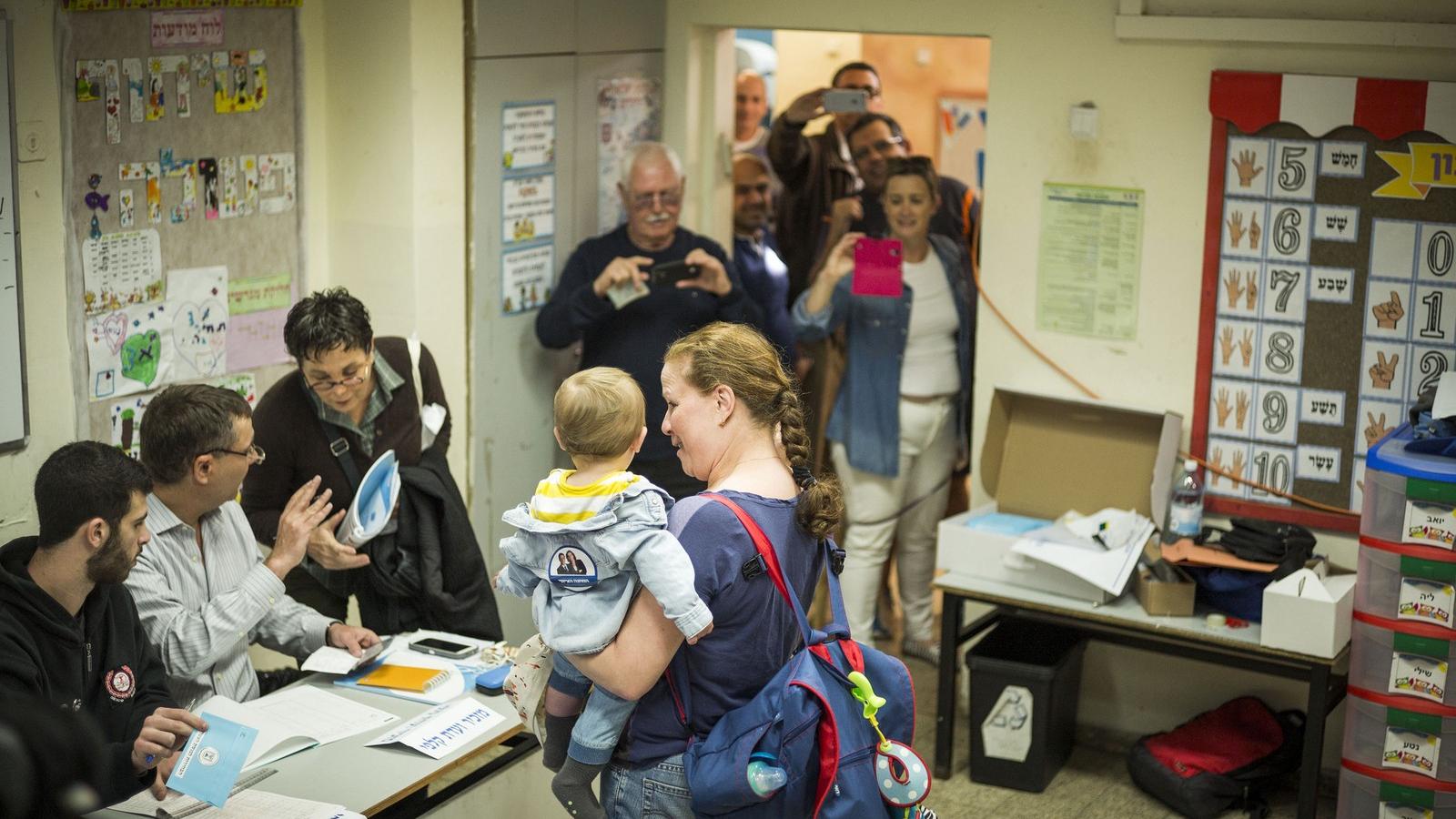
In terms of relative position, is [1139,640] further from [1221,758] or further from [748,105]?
[748,105]

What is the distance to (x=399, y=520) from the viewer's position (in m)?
3.62

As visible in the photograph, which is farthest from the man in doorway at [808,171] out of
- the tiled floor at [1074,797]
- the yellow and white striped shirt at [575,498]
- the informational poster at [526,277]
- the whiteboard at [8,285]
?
the yellow and white striped shirt at [575,498]

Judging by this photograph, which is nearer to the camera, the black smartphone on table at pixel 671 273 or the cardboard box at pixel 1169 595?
the cardboard box at pixel 1169 595

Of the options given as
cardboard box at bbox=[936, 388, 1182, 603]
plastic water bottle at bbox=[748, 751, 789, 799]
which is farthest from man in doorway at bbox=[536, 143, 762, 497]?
plastic water bottle at bbox=[748, 751, 789, 799]

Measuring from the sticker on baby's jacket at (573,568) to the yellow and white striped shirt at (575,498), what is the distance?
0.17 feet

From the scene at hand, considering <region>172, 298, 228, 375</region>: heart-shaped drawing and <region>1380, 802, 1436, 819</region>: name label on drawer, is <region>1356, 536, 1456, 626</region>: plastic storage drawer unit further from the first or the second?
<region>172, 298, 228, 375</region>: heart-shaped drawing

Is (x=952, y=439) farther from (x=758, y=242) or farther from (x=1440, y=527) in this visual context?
(x=1440, y=527)

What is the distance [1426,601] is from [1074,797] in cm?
120

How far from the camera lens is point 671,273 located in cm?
472

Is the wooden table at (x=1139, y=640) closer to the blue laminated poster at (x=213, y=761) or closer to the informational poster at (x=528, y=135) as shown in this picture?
the informational poster at (x=528, y=135)

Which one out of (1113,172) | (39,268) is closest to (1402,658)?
(1113,172)

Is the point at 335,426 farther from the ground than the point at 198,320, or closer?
closer

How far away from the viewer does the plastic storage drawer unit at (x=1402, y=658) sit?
3709 mm

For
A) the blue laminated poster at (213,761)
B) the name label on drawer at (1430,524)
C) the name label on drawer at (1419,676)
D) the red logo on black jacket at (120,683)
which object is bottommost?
the name label on drawer at (1419,676)
